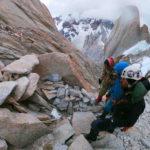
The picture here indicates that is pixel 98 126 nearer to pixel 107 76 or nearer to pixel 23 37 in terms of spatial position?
pixel 107 76

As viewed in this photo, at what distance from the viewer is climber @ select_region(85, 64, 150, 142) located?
20.2 feet

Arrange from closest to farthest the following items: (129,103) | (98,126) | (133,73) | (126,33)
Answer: (133,73) → (129,103) → (98,126) → (126,33)

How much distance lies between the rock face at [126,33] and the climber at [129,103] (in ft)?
226

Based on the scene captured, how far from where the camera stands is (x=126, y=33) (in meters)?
75.1

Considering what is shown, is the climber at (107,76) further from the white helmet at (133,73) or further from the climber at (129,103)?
the white helmet at (133,73)

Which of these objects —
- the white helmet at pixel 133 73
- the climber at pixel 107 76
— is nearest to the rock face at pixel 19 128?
the white helmet at pixel 133 73

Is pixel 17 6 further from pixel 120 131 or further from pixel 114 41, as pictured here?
pixel 114 41

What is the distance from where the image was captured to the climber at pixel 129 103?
6.15 m

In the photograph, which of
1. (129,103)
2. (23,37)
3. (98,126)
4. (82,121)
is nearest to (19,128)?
(98,126)

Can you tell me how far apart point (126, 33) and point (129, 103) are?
234ft

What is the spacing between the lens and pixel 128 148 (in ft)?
24.9

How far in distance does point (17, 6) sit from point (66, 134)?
1250cm

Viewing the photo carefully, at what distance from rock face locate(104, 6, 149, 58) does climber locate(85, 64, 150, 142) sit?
69032 mm

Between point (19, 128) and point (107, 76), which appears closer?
point (19, 128)
